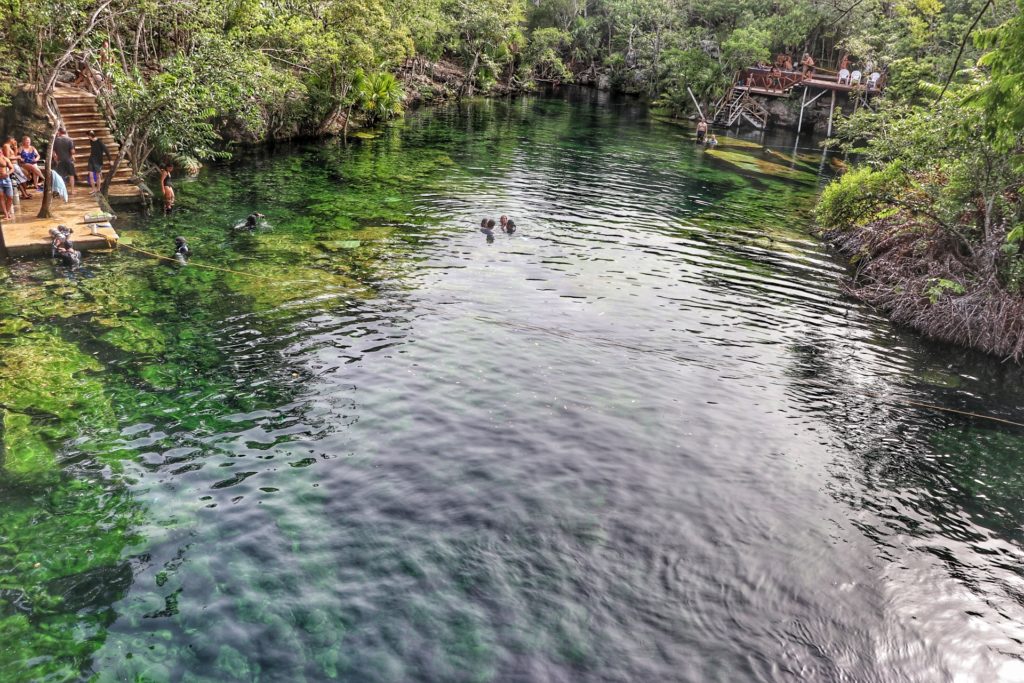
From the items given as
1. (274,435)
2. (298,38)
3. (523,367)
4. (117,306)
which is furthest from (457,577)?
(298,38)

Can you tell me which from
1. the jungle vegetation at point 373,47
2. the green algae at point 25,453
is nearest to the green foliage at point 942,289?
the jungle vegetation at point 373,47

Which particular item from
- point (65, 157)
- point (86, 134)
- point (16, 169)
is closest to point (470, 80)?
point (86, 134)

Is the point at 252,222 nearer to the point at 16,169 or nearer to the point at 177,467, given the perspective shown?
the point at 16,169

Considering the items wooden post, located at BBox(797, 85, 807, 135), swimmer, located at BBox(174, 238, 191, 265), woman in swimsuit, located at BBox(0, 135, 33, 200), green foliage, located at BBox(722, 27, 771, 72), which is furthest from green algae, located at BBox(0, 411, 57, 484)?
wooden post, located at BBox(797, 85, 807, 135)

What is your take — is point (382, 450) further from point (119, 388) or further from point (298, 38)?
point (298, 38)

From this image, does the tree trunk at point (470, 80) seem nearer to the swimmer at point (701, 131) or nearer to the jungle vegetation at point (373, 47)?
the jungle vegetation at point (373, 47)
